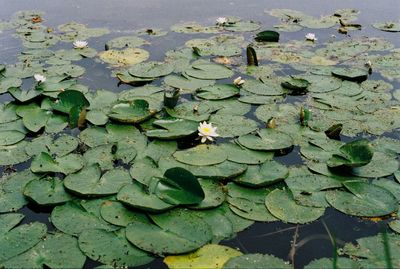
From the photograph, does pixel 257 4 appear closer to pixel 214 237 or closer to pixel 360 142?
pixel 360 142

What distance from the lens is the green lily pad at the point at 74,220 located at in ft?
8.77

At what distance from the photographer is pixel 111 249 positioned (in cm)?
251

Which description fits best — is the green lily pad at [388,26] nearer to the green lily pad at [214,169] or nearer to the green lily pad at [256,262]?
the green lily pad at [214,169]

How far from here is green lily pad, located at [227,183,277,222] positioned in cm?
277

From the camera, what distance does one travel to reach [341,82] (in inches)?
178

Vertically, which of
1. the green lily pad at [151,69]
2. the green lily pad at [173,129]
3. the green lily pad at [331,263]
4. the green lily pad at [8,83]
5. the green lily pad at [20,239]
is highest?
the green lily pad at [151,69]

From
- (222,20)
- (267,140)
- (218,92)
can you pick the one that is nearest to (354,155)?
(267,140)

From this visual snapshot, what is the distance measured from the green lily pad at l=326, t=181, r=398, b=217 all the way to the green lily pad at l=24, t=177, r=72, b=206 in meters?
1.87

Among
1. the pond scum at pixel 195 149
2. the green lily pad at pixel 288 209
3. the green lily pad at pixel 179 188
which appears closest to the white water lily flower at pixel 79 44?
the pond scum at pixel 195 149

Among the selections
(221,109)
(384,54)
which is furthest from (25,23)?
(384,54)

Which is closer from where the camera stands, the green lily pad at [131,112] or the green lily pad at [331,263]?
the green lily pad at [331,263]

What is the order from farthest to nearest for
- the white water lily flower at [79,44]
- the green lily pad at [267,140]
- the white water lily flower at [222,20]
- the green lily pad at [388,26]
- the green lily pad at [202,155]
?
the white water lily flower at [222,20] → the green lily pad at [388,26] → the white water lily flower at [79,44] → the green lily pad at [267,140] → the green lily pad at [202,155]

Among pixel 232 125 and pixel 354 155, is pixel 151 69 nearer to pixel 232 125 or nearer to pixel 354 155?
pixel 232 125

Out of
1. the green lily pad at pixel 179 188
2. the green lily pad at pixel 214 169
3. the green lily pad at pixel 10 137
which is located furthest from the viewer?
the green lily pad at pixel 10 137
